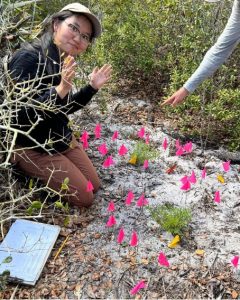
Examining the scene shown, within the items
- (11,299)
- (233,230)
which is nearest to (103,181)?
(233,230)

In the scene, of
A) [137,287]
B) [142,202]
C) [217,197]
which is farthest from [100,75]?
[137,287]

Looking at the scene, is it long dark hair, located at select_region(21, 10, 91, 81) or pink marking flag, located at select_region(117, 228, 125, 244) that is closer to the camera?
pink marking flag, located at select_region(117, 228, 125, 244)

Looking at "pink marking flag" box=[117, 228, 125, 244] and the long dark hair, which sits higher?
the long dark hair

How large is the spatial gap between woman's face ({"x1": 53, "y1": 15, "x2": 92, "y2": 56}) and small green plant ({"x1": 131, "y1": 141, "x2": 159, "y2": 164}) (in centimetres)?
116

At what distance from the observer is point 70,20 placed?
309cm

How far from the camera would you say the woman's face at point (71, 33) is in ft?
10.1

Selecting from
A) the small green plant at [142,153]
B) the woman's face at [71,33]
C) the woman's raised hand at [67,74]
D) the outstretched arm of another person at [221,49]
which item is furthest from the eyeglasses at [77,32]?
the small green plant at [142,153]

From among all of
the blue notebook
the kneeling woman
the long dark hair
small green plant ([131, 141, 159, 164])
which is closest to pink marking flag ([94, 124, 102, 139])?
small green plant ([131, 141, 159, 164])

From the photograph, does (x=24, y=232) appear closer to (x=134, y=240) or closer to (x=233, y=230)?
(x=134, y=240)

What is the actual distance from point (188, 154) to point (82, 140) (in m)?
1.10

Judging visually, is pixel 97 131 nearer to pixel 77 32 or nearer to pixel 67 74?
pixel 77 32

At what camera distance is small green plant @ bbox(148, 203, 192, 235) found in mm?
2947

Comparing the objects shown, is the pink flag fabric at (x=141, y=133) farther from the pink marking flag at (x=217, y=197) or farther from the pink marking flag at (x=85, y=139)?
the pink marking flag at (x=217, y=197)

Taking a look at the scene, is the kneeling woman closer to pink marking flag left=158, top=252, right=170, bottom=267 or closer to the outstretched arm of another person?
the outstretched arm of another person
